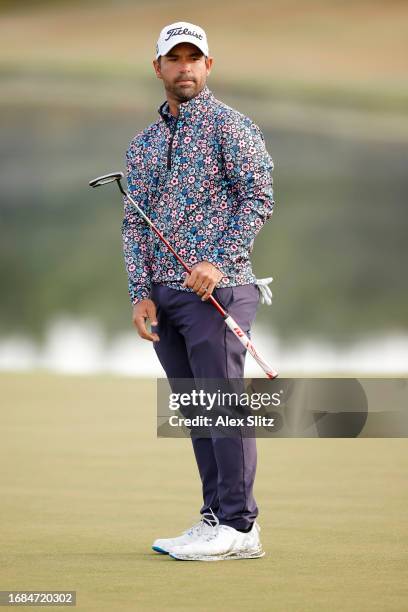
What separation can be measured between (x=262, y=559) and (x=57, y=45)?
10858mm

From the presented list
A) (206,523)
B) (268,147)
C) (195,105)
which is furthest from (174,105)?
(268,147)

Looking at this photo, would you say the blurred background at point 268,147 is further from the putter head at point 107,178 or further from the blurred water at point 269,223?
the putter head at point 107,178

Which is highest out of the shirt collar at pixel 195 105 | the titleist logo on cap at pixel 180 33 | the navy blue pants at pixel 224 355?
the titleist logo on cap at pixel 180 33

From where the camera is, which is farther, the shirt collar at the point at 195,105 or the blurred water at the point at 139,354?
the blurred water at the point at 139,354

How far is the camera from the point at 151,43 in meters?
14.1

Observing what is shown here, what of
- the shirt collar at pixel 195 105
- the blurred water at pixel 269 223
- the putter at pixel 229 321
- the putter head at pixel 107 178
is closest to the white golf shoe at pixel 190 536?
the putter at pixel 229 321

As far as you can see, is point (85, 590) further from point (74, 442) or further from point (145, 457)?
point (74, 442)

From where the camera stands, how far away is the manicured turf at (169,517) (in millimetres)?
3285

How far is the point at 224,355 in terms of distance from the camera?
3.64 metres

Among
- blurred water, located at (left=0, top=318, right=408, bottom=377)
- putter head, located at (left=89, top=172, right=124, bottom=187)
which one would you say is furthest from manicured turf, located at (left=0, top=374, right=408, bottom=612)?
blurred water, located at (left=0, top=318, right=408, bottom=377)

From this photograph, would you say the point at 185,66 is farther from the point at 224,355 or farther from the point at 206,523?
the point at 206,523

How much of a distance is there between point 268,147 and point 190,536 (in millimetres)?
9811

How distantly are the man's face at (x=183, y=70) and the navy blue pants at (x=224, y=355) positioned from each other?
48 centimetres

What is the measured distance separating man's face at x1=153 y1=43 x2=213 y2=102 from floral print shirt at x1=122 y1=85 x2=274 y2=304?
0.08 feet
